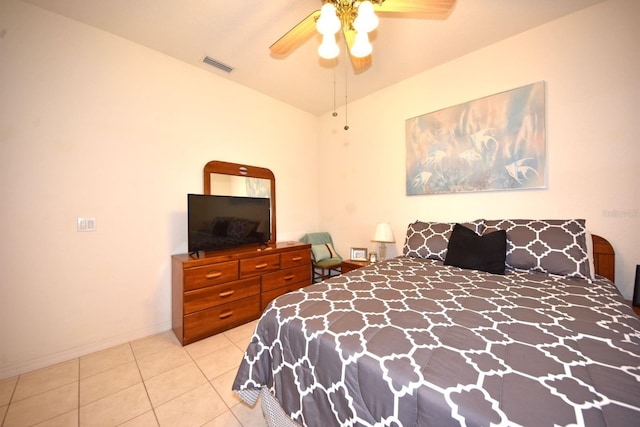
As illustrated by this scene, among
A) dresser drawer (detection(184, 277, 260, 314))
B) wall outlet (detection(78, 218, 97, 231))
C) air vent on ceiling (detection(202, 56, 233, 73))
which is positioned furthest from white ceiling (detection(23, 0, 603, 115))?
dresser drawer (detection(184, 277, 260, 314))

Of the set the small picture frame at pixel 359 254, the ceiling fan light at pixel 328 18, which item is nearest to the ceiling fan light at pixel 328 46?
the ceiling fan light at pixel 328 18

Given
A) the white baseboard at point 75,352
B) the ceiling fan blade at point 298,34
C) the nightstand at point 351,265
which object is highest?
the ceiling fan blade at point 298,34

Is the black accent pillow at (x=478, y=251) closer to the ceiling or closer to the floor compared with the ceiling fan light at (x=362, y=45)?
closer to the floor

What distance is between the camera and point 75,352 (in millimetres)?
1955

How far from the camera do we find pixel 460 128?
248 centimetres

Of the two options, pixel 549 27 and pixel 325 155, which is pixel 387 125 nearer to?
pixel 325 155

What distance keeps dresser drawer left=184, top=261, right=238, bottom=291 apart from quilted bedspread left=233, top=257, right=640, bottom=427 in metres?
1.16

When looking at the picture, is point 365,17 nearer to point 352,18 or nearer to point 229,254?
point 352,18

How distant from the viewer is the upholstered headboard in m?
1.78

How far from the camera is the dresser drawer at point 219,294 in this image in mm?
2137

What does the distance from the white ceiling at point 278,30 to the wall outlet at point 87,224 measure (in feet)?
5.42

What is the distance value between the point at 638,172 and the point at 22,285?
15.2 ft

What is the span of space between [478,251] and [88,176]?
327 cm

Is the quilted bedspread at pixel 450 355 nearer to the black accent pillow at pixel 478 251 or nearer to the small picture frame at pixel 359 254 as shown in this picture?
the black accent pillow at pixel 478 251
